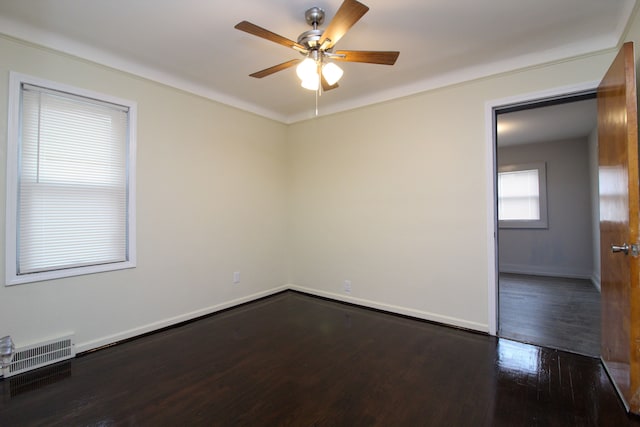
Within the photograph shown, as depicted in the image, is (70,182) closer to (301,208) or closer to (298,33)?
(298,33)

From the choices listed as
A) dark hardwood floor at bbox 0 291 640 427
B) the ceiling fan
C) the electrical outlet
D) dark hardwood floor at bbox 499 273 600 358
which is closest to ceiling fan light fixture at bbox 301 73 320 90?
the ceiling fan

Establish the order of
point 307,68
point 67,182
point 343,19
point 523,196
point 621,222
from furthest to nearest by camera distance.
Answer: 1. point 523,196
2. point 67,182
3. point 307,68
4. point 621,222
5. point 343,19

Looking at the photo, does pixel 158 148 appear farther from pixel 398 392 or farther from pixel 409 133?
pixel 398 392

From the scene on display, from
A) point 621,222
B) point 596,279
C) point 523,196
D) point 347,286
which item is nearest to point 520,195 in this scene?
point 523,196

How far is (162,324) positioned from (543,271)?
604 centimetres

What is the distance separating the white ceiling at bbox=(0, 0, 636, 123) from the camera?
2.04 m

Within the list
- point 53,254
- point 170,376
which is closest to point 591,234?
point 170,376

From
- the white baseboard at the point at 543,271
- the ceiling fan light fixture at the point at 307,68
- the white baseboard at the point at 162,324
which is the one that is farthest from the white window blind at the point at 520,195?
the ceiling fan light fixture at the point at 307,68

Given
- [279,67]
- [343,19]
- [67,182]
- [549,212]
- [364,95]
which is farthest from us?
[549,212]

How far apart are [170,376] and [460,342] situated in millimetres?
2325

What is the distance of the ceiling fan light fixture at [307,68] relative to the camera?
2057mm

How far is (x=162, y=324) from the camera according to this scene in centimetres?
303

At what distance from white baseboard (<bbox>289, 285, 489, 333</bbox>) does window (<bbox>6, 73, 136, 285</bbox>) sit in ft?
7.42

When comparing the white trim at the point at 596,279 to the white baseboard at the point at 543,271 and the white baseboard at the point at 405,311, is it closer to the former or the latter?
the white baseboard at the point at 543,271
